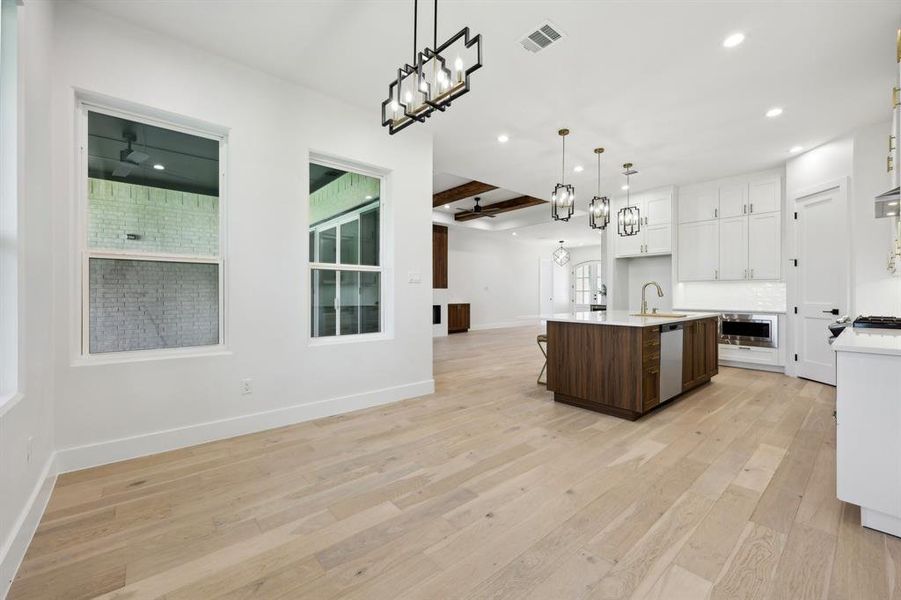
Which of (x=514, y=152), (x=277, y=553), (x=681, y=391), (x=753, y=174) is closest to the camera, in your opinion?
(x=277, y=553)

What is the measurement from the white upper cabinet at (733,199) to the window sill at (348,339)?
5463 millimetres

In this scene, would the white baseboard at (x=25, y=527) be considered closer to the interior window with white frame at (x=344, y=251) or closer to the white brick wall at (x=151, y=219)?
the white brick wall at (x=151, y=219)

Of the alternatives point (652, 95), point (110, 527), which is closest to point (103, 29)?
point (110, 527)

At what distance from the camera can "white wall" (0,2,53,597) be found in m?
1.55

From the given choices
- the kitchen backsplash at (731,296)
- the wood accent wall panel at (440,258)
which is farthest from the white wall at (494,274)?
the kitchen backsplash at (731,296)

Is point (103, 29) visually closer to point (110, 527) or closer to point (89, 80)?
point (89, 80)

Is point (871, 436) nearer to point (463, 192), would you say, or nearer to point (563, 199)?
point (563, 199)

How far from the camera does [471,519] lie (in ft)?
6.22

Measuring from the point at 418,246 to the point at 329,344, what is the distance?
1395 mm

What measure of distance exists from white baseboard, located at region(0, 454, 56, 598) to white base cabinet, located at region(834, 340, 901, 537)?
356cm

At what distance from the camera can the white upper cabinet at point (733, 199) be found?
5655 mm

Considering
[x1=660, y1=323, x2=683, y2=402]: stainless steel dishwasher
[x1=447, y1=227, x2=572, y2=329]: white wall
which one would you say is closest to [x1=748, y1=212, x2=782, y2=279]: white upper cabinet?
[x1=660, y1=323, x2=683, y2=402]: stainless steel dishwasher

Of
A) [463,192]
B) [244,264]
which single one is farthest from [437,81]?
[463,192]

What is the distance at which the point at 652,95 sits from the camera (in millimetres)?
3479
